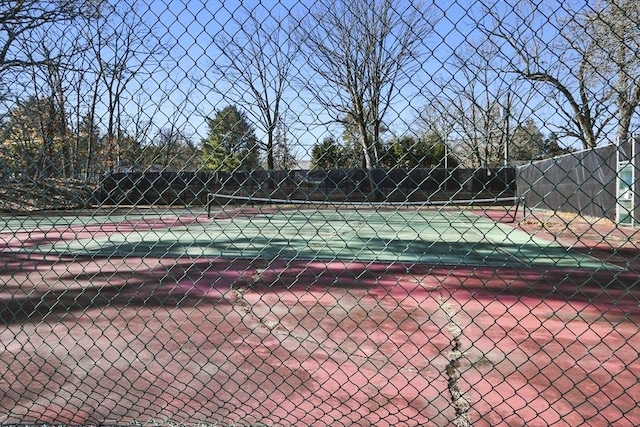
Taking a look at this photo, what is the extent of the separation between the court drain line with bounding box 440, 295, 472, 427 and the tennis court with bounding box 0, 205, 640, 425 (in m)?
0.01

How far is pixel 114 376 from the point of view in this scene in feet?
9.30

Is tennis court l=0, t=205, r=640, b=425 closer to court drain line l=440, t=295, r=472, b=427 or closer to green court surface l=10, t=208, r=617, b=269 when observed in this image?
court drain line l=440, t=295, r=472, b=427

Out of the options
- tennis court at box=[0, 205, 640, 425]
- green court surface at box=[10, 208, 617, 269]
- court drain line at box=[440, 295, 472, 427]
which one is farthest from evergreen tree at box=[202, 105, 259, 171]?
green court surface at box=[10, 208, 617, 269]

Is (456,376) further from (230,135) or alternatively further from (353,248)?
(353,248)

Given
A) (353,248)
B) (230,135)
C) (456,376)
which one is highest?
(230,135)

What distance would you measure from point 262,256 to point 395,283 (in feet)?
8.52

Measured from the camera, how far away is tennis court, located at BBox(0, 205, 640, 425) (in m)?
2.42

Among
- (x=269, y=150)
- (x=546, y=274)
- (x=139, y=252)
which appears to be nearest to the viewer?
(x=269, y=150)

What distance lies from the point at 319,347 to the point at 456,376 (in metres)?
0.92

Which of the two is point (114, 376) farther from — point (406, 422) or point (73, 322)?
point (406, 422)

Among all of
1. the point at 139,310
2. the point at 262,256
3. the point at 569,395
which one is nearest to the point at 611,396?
the point at 569,395

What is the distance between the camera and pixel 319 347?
334cm

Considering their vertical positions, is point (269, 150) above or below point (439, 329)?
above

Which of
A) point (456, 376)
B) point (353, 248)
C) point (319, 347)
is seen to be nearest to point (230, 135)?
point (319, 347)
